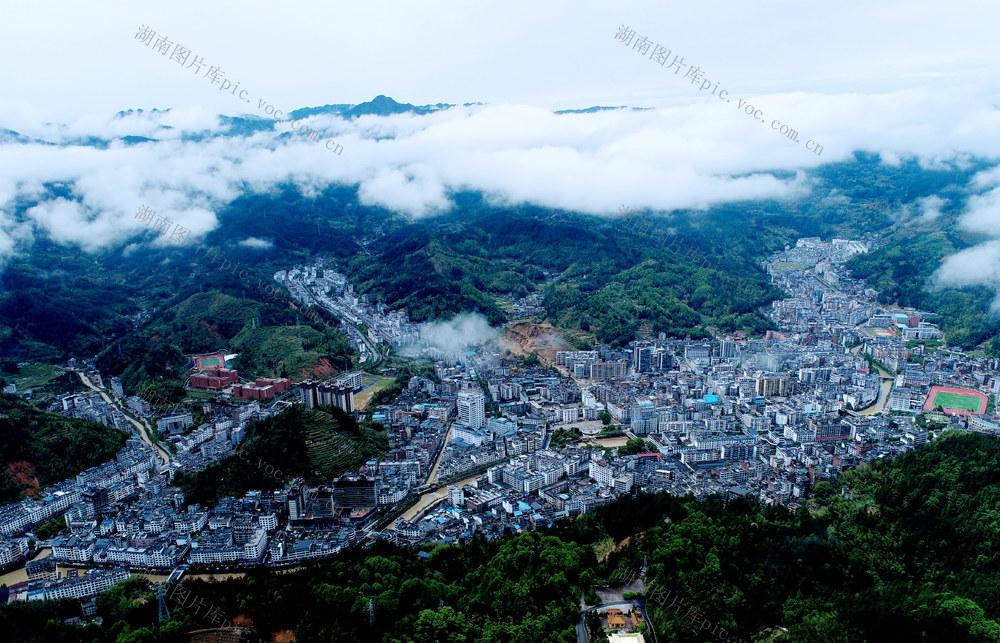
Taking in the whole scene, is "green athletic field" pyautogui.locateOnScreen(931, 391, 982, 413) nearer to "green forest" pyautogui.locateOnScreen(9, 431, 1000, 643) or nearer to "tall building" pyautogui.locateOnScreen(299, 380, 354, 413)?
"green forest" pyautogui.locateOnScreen(9, 431, 1000, 643)

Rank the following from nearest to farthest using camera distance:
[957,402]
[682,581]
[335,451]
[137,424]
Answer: [682,581] → [335,451] → [137,424] → [957,402]

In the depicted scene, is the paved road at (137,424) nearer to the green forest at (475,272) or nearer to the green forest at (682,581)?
the green forest at (475,272)

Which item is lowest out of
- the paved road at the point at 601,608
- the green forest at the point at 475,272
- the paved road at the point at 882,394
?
the paved road at the point at 601,608

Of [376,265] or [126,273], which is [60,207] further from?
[376,265]

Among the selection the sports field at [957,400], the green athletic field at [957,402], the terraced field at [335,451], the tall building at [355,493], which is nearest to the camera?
the tall building at [355,493]

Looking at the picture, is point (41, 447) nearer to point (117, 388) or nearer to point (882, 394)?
point (117, 388)

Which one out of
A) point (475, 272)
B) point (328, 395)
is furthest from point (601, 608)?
point (475, 272)

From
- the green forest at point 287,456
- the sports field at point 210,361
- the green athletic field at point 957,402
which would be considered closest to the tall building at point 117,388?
the sports field at point 210,361

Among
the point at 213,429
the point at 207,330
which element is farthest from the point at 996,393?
the point at 207,330
